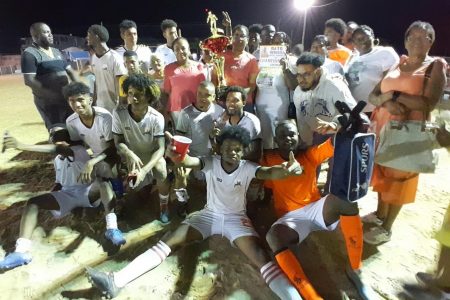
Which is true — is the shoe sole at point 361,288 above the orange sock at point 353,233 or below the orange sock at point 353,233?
below

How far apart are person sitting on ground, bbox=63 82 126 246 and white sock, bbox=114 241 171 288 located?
2.30 feet

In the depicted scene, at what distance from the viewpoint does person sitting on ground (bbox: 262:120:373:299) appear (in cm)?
275

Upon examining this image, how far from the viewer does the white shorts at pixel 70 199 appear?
140 inches

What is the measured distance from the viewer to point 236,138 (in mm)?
3064

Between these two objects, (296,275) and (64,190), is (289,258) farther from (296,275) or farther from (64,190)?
(64,190)

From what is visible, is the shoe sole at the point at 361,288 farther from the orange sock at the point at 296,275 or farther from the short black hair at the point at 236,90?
the short black hair at the point at 236,90

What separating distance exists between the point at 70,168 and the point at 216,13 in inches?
1705

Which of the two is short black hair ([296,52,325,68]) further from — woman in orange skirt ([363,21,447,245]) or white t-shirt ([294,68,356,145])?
woman in orange skirt ([363,21,447,245])

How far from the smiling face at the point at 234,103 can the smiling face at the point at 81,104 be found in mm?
1588

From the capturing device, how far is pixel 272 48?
3.88m

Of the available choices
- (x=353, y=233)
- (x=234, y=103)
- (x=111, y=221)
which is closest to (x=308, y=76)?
(x=234, y=103)

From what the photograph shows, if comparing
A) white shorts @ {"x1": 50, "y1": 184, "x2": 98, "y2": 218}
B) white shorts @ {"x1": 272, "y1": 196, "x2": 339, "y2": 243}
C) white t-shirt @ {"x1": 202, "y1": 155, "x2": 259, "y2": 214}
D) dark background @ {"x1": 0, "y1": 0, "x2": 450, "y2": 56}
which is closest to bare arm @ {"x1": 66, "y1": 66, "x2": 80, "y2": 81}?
white shorts @ {"x1": 50, "y1": 184, "x2": 98, "y2": 218}

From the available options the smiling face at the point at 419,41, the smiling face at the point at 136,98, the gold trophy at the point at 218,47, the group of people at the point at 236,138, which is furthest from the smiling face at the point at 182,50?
the smiling face at the point at 419,41

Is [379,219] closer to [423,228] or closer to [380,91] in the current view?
[423,228]
